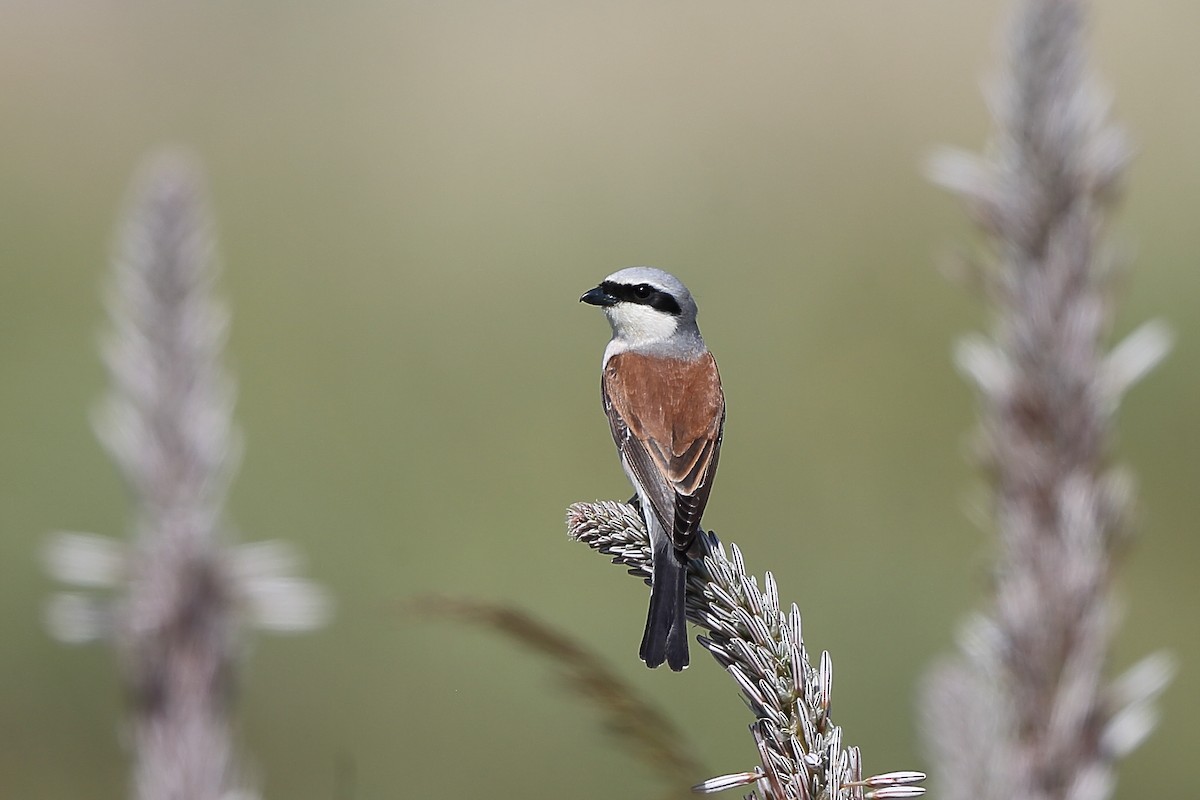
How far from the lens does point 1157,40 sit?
15.4 m

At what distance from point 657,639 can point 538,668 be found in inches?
293

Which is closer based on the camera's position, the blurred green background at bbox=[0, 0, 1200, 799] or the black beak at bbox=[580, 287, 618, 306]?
the black beak at bbox=[580, 287, 618, 306]

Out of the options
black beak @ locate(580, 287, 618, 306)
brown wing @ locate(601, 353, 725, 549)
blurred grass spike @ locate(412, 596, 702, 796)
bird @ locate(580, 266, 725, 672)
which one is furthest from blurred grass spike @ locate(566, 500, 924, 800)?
black beak @ locate(580, 287, 618, 306)

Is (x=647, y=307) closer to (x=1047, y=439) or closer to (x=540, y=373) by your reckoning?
(x=1047, y=439)

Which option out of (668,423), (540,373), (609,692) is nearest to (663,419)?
(668,423)

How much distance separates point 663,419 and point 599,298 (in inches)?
26.2

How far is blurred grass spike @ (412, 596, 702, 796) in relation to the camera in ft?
6.58

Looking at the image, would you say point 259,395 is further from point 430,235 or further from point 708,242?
point 708,242

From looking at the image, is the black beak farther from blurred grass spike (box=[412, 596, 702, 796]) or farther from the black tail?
blurred grass spike (box=[412, 596, 702, 796])

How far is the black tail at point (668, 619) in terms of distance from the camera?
8.57ft

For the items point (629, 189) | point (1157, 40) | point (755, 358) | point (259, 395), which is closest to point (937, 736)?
point (755, 358)

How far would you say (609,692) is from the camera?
204 cm

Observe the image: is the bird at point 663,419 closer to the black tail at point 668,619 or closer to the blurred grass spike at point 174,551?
the black tail at point 668,619

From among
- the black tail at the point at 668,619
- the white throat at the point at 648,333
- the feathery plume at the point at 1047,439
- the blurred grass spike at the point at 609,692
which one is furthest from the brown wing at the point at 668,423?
the blurred grass spike at the point at 609,692
